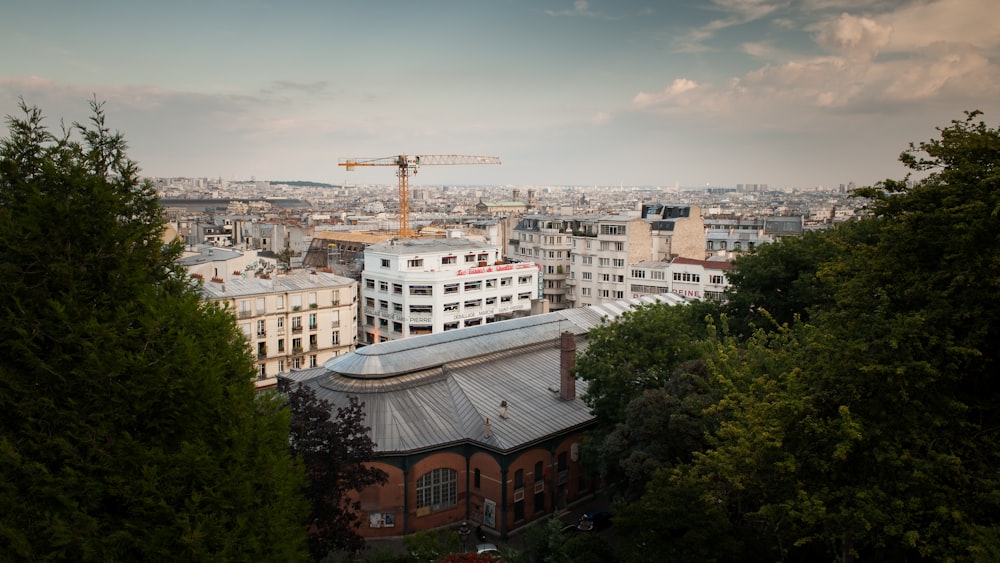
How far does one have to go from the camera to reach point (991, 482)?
44.2 feet

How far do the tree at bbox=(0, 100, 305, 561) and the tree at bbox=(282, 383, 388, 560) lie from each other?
26.1 ft

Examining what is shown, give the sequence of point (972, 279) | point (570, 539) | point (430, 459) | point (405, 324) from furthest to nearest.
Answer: point (405, 324) → point (430, 459) → point (570, 539) → point (972, 279)

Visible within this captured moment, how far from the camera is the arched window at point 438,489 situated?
3053 cm

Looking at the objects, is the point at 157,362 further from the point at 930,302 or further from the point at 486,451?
the point at 486,451

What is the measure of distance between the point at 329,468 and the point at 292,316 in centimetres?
3400

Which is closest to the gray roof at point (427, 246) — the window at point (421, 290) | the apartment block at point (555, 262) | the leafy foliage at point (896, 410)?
the window at point (421, 290)

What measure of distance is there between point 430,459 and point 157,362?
65.1ft

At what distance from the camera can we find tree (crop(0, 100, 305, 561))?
37.2ft

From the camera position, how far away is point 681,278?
67.9 metres

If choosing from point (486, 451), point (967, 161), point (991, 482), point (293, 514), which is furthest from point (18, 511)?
point (486, 451)

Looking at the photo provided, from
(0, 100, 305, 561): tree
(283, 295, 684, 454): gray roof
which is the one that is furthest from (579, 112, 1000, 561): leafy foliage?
(283, 295, 684, 454): gray roof

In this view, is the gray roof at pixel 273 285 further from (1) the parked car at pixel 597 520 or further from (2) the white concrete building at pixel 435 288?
(1) the parked car at pixel 597 520

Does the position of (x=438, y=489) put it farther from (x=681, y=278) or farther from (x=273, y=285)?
(x=681, y=278)

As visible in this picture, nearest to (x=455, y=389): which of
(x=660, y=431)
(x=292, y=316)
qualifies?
(x=660, y=431)
